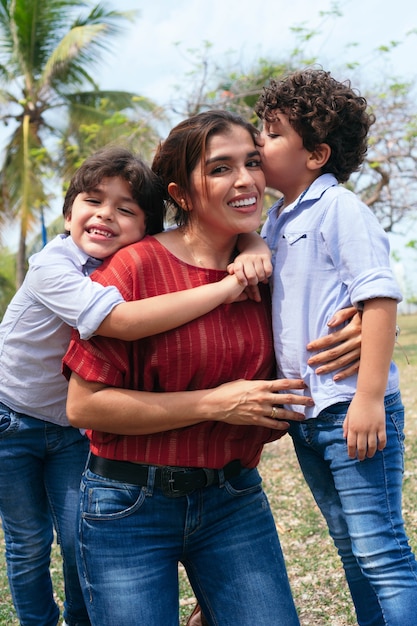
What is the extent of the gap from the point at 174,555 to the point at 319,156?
1.47m

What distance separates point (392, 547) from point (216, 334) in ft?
2.87

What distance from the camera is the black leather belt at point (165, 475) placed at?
7.65 ft

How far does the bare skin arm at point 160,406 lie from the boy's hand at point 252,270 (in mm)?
331

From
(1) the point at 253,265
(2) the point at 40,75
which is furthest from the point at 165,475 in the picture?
(2) the point at 40,75

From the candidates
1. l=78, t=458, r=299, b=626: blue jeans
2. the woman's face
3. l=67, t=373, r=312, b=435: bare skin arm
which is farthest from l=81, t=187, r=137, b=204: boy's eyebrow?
l=78, t=458, r=299, b=626: blue jeans

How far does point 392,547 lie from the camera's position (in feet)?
7.74

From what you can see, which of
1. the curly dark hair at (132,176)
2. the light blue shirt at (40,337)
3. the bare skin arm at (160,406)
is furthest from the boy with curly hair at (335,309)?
the light blue shirt at (40,337)

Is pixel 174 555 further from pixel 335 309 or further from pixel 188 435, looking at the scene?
pixel 335 309

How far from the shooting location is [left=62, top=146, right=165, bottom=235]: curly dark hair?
2715 mm

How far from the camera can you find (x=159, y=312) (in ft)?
7.49

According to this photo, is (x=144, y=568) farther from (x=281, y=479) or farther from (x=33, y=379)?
(x=281, y=479)

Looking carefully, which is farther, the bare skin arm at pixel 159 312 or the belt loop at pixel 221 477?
the belt loop at pixel 221 477

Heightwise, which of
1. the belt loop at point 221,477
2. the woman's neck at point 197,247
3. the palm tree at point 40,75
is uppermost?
the palm tree at point 40,75

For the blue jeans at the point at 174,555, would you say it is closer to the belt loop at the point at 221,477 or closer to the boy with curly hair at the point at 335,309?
the belt loop at the point at 221,477
